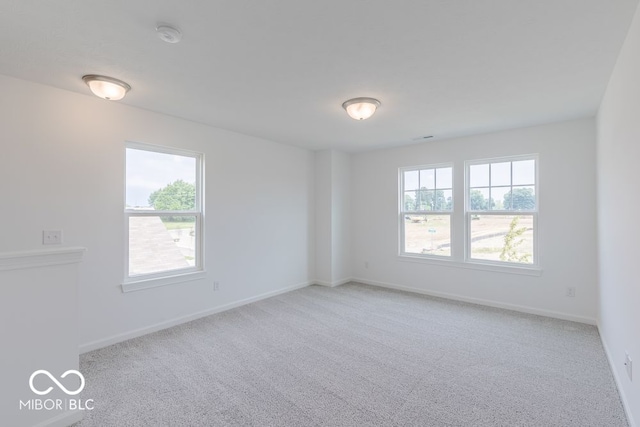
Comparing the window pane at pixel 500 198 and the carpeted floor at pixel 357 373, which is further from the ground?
the window pane at pixel 500 198

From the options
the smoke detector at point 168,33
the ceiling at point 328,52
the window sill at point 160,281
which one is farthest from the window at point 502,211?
the smoke detector at point 168,33

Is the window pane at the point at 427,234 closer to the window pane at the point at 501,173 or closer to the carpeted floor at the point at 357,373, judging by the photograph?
the window pane at the point at 501,173

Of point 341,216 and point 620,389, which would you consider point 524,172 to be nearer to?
point 620,389

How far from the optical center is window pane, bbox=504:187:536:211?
4.02 m

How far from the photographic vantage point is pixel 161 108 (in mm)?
3262

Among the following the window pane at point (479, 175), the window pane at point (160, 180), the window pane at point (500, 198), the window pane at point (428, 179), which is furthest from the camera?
the window pane at point (428, 179)

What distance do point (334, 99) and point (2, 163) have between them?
2.93 metres

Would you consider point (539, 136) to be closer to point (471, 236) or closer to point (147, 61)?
point (471, 236)

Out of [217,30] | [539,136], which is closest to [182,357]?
[217,30]

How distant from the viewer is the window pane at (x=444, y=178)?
15.5ft

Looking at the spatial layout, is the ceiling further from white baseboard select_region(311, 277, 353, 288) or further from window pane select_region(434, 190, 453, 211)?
white baseboard select_region(311, 277, 353, 288)

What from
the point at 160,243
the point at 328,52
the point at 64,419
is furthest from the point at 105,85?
the point at 64,419

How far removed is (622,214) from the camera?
2.11m

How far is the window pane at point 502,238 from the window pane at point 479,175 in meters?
0.49
